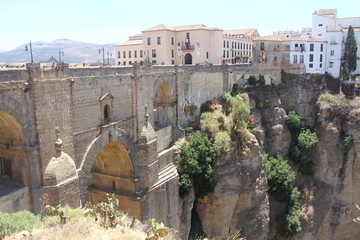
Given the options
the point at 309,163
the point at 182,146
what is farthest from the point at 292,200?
the point at 182,146

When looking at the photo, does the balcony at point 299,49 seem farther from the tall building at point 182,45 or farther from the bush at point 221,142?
the bush at point 221,142

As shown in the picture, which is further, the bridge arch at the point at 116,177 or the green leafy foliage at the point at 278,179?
the green leafy foliage at the point at 278,179

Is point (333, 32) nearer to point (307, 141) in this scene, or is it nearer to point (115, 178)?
point (307, 141)

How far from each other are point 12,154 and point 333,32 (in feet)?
138

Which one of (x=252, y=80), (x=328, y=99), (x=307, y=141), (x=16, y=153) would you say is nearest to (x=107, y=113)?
(x=16, y=153)

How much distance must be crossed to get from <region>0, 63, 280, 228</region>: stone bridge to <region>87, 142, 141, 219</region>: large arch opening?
2.5 inches

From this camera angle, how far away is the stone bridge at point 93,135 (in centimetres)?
1497

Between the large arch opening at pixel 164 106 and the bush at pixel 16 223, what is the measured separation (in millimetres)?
16896

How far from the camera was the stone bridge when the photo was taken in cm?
1497

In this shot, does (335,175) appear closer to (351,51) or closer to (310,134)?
(310,134)

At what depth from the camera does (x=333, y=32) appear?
44906mm

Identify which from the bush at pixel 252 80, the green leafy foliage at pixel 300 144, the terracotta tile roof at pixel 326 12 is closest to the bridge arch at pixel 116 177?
the bush at pixel 252 80

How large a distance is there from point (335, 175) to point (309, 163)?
3.15 m

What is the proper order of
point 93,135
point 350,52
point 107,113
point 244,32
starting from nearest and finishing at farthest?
point 93,135
point 107,113
point 350,52
point 244,32
